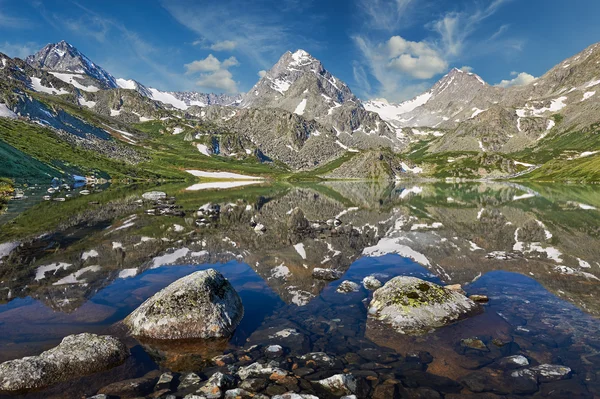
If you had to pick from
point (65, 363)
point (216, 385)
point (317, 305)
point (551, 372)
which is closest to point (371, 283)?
point (317, 305)

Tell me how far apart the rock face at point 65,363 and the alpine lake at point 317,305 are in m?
0.43

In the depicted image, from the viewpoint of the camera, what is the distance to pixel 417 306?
59.0 feet

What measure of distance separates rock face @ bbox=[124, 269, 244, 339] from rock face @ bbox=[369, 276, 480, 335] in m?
7.92

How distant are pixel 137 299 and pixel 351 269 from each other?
16.2 metres

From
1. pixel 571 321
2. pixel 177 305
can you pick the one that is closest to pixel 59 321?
pixel 177 305

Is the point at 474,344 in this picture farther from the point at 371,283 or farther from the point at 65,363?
the point at 65,363

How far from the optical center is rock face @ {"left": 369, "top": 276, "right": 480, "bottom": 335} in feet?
55.9

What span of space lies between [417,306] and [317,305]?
5.66m

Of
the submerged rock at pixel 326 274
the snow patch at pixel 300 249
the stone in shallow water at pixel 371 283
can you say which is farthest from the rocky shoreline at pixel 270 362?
the snow patch at pixel 300 249

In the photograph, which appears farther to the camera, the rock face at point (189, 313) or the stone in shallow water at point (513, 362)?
the rock face at point (189, 313)

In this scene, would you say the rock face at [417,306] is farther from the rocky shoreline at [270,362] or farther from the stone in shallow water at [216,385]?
the stone in shallow water at [216,385]

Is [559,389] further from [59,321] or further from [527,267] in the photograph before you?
[59,321]

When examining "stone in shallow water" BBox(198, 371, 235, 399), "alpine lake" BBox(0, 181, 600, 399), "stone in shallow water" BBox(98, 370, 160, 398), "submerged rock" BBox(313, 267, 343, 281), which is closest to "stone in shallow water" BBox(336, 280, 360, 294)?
"alpine lake" BBox(0, 181, 600, 399)

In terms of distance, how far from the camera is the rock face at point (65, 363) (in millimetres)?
11523
